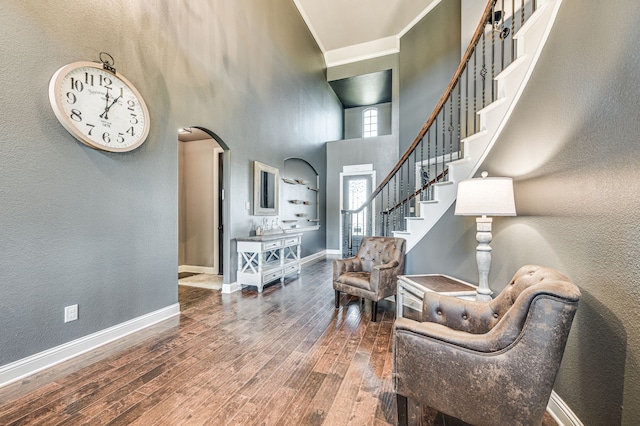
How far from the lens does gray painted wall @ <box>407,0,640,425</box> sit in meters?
1.08

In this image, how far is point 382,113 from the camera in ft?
29.2

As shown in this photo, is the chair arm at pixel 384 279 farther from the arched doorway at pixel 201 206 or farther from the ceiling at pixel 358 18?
the ceiling at pixel 358 18

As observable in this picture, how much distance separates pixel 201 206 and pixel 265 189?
1.62 m

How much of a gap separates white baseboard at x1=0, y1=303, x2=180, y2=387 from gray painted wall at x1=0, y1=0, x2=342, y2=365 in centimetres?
5

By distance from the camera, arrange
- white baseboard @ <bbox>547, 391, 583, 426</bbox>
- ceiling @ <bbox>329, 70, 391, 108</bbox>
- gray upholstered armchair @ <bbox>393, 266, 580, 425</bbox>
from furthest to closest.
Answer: ceiling @ <bbox>329, 70, 391, 108</bbox> → white baseboard @ <bbox>547, 391, 583, 426</bbox> → gray upholstered armchair @ <bbox>393, 266, 580, 425</bbox>

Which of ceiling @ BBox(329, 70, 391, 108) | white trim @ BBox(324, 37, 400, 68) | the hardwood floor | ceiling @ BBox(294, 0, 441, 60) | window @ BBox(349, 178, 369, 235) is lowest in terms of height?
the hardwood floor

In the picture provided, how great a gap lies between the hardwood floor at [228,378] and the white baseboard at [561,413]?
1.82 ft

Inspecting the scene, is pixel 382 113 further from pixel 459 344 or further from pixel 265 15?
pixel 459 344

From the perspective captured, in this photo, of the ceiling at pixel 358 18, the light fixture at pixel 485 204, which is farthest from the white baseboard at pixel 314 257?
the ceiling at pixel 358 18

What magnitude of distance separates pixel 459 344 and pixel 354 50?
26.1 ft

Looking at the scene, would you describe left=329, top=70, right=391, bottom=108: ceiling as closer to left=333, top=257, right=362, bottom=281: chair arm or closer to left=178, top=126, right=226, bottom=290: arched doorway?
left=178, top=126, right=226, bottom=290: arched doorway

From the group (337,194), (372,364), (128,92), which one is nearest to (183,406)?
(372,364)

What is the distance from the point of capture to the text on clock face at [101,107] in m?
2.05

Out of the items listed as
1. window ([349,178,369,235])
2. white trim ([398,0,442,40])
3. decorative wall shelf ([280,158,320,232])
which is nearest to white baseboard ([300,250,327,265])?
A: decorative wall shelf ([280,158,320,232])
